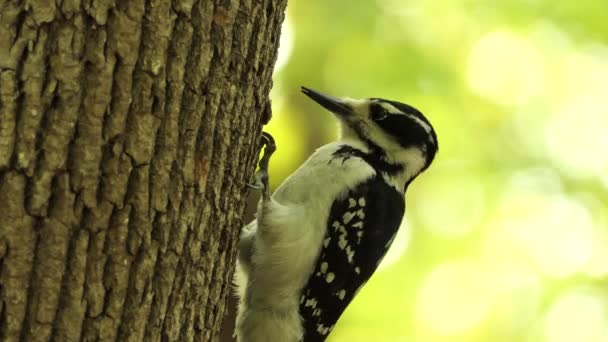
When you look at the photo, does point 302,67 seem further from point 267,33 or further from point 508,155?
point 267,33

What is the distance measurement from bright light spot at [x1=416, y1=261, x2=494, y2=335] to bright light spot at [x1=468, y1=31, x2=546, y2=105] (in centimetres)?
195

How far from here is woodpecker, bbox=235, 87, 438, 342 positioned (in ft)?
14.1

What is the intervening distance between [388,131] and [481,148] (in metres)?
4.38

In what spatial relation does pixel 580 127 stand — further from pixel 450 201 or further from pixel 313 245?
pixel 313 245

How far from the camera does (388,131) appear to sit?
4.93 m

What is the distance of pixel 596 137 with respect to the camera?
959cm

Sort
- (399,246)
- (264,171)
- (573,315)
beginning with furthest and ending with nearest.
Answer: (573,315)
(399,246)
(264,171)

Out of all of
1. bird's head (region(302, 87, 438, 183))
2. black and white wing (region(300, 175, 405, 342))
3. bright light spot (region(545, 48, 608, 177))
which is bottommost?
black and white wing (region(300, 175, 405, 342))

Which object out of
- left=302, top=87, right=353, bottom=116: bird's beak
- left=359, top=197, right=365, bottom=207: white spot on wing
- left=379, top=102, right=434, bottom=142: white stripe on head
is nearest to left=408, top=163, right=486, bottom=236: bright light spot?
left=379, top=102, right=434, bottom=142: white stripe on head

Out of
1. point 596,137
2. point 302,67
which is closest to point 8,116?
point 302,67

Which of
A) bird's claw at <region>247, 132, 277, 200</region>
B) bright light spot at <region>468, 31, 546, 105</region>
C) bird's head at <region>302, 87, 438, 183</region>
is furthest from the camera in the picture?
bright light spot at <region>468, 31, 546, 105</region>

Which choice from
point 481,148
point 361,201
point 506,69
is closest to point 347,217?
point 361,201

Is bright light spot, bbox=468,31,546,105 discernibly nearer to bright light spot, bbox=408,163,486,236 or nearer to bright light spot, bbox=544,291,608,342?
bright light spot, bbox=408,163,486,236

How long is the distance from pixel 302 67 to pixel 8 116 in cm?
562
